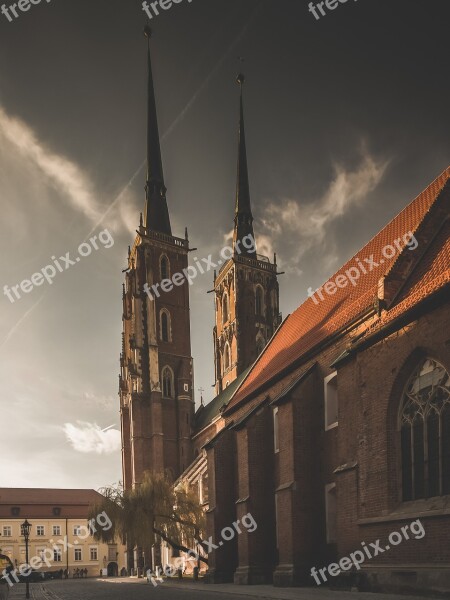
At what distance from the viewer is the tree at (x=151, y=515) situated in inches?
1154

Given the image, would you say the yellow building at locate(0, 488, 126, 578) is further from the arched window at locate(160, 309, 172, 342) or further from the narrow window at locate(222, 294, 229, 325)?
the narrow window at locate(222, 294, 229, 325)

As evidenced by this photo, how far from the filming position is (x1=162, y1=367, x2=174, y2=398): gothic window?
5153 cm

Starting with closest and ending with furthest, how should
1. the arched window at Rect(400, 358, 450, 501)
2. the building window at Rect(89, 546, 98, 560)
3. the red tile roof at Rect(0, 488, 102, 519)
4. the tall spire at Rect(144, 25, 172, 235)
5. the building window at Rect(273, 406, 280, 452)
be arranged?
the arched window at Rect(400, 358, 450, 501), the building window at Rect(273, 406, 280, 452), the tall spire at Rect(144, 25, 172, 235), the building window at Rect(89, 546, 98, 560), the red tile roof at Rect(0, 488, 102, 519)

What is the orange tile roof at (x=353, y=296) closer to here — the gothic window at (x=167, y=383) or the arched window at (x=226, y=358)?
the gothic window at (x=167, y=383)

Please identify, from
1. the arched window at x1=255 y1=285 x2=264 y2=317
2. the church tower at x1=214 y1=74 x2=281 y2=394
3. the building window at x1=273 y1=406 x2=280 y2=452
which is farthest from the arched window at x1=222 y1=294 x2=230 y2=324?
the building window at x1=273 y1=406 x2=280 y2=452

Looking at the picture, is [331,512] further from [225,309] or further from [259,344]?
[225,309]

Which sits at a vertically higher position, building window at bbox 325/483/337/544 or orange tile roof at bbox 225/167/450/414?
orange tile roof at bbox 225/167/450/414

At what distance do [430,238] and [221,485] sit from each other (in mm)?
14418

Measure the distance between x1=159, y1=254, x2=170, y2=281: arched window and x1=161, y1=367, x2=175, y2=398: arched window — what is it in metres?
9.15

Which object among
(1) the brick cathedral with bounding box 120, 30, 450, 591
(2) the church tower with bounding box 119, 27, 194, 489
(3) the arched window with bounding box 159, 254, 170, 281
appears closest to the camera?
(1) the brick cathedral with bounding box 120, 30, 450, 591

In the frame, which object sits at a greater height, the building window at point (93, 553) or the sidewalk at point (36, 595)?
the sidewalk at point (36, 595)

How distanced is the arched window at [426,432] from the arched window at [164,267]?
1718 inches

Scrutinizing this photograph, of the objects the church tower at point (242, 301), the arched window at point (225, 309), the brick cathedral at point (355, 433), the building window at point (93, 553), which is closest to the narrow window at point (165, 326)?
the church tower at point (242, 301)

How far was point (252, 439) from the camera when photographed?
69.5 ft
